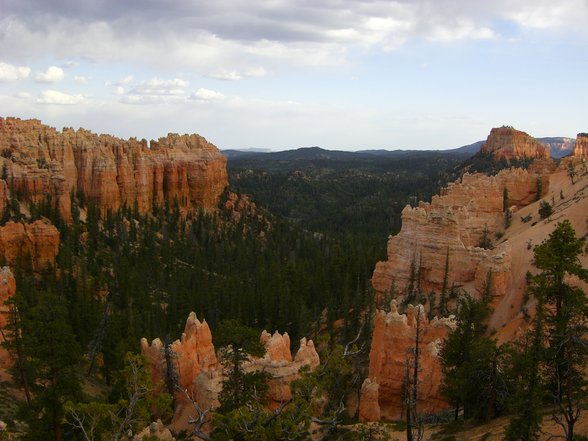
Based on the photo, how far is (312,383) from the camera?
1536cm

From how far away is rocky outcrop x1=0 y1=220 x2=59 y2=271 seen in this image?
193ft

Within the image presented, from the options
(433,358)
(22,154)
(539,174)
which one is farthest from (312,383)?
(22,154)

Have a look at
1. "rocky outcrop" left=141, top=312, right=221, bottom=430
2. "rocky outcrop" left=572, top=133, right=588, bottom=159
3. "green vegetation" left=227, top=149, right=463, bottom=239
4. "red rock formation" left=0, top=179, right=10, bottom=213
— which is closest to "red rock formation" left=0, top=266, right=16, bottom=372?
"rocky outcrop" left=141, top=312, right=221, bottom=430

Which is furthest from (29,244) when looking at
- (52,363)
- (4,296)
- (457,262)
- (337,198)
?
(337,198)

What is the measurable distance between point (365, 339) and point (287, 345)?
6744 mm

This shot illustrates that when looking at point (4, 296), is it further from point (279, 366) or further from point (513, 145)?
point (513, 145)

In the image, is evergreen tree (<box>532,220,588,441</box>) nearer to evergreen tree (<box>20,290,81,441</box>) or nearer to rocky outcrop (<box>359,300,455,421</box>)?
rocky outcrop (<box>359,300,455,421</box>)

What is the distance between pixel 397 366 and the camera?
31.2 metres

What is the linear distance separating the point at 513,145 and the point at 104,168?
133231 mm

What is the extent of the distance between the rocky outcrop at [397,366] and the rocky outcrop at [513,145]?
146 metres

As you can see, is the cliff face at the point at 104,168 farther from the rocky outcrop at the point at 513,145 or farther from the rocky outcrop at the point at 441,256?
the rocky outcrop at the point at 513,145

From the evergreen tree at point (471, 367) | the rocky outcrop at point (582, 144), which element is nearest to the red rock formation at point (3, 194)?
the evergreen tree at point (471, 367)

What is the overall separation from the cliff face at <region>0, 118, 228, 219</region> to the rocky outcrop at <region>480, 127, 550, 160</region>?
104 metres

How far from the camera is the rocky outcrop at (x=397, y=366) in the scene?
29.1 metres
